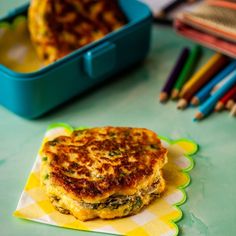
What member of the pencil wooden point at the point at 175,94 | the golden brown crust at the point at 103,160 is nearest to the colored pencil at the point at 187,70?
the pencil wooden point at the point at 175,94

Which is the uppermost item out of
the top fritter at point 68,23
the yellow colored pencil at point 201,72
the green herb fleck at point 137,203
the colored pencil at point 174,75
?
the top fritter at point 68,23

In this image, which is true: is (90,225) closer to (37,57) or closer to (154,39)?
(37,57)

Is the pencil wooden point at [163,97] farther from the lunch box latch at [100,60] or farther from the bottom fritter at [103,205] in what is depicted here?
the bottom fritter at [103,205]

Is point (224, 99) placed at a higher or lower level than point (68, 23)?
lower

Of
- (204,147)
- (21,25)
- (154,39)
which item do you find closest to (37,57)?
(21,25)

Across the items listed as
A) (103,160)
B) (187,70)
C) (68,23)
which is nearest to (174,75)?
(187,70)

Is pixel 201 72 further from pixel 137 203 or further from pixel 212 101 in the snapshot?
pixel 137 203

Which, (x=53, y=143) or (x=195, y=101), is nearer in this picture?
(x=53, y=143)

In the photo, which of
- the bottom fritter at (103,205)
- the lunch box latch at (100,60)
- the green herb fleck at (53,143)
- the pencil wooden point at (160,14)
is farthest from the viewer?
the pencil wooden point at (160,14)
